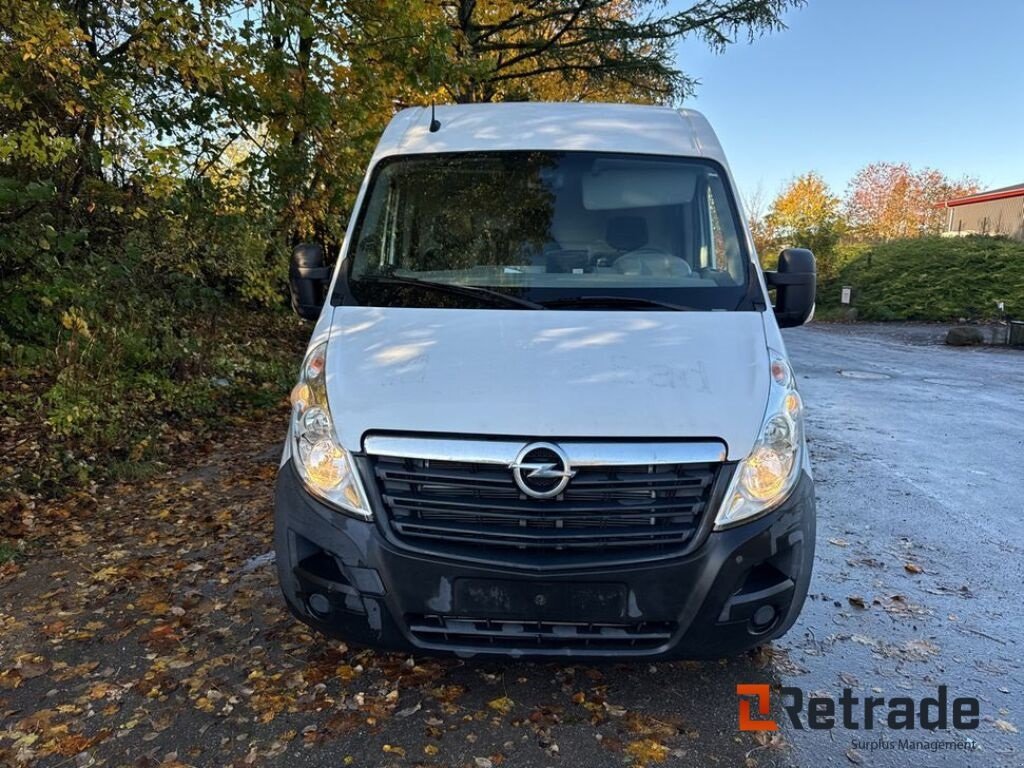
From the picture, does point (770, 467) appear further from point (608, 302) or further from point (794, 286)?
point (794, 286)

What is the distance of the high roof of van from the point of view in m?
3.90

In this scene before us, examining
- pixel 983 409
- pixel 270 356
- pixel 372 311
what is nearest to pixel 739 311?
pixel 372 311

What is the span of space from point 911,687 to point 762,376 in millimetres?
1521

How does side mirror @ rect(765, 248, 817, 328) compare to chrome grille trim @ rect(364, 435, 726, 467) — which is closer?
chrome grille trim @ rect(364, 435, 726, 467)

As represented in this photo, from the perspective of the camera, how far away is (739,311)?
321cm

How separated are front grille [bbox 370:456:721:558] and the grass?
864 inches

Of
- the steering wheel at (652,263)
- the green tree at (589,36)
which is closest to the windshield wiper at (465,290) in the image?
the steering wheel at (652,263)

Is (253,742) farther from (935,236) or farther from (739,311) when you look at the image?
(935,236)

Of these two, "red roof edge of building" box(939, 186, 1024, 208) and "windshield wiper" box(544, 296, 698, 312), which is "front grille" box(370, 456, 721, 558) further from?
"red roof edge of building" box(939, 186, 1024, 208)

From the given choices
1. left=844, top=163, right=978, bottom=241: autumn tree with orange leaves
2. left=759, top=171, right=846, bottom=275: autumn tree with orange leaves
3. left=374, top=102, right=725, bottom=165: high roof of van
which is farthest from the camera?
left=844, top=163, right=978, bottom=241: autumn tree with orange leaves

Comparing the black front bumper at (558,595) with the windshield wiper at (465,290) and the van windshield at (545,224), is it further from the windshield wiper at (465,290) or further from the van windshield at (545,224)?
the van windshield at (545,224)

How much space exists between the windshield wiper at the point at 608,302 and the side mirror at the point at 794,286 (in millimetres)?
858

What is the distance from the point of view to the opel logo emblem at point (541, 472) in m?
2.54

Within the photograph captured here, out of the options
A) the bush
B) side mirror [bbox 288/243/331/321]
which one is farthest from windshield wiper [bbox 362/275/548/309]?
the bush
